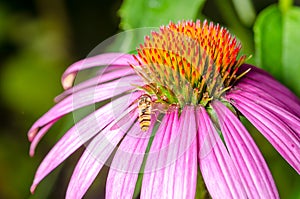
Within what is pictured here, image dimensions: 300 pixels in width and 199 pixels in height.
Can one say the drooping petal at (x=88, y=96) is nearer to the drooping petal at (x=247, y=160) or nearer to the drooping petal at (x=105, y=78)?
the drooping petal at (x=105, y=78)

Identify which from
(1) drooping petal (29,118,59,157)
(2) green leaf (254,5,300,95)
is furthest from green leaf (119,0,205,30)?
(1) drooping petal (29,118,59,157)

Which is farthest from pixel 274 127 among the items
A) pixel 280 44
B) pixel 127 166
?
pixel 280 44

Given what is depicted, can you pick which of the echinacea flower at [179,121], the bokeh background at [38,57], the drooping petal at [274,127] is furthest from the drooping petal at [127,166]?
the bokeh background at [38,57]

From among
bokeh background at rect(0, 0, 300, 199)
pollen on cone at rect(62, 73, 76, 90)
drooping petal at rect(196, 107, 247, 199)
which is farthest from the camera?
bokeh background at rect(0, 0, 300, 199)

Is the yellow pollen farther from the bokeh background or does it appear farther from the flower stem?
the bokeh background

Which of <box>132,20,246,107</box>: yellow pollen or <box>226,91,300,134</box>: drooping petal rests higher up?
<box>132,20,246,107</box>: yellow pollen

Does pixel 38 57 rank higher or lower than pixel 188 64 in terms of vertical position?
lower

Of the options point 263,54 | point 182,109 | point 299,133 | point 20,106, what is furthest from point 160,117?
point 20,106

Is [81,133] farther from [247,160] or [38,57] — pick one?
[38,57]

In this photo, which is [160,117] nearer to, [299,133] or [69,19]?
[299,133]
